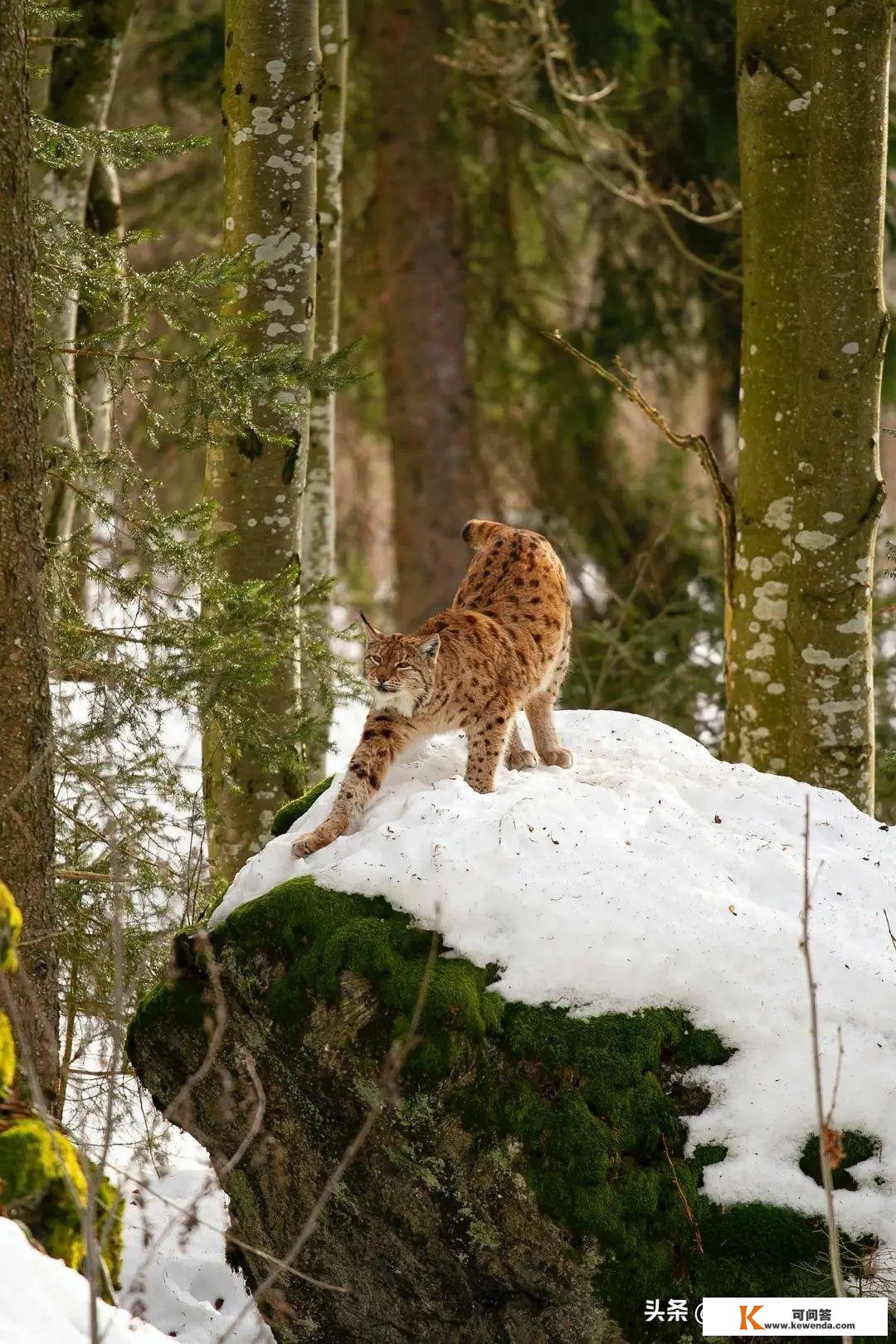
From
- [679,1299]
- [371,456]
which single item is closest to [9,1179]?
[679,1299]

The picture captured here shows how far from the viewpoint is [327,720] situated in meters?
6.74

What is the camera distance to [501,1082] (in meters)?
4.18

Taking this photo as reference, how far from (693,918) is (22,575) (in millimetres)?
2553

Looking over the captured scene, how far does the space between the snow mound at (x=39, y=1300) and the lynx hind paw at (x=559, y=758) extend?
2846mm

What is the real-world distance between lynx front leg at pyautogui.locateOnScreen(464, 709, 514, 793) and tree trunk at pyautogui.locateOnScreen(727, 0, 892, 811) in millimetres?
2123

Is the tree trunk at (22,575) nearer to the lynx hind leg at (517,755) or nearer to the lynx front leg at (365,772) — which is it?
A: the lynx front leg at (365,772)

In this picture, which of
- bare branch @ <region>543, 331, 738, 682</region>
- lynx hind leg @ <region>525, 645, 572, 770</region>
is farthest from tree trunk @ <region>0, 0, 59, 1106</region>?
bare branch @ <region>543, 331, 738, 682</region>

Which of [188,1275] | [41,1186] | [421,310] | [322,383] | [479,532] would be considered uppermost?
[421,310]

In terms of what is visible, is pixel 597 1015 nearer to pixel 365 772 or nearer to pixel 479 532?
pixel 365 772

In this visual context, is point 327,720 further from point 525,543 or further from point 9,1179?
point 9,1179

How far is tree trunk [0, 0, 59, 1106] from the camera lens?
481cm

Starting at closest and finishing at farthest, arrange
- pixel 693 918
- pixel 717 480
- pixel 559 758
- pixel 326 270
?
pixel 693 918, pixel 559 758, pixel 717 480, pixel 326 270

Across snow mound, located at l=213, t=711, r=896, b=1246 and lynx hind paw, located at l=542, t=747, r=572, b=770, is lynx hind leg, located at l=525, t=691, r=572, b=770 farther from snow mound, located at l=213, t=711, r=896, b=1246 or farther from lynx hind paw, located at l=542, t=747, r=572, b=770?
snow mound, located at l=213, t=711, r=896, b=1246

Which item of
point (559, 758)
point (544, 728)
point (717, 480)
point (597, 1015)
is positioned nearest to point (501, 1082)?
point (597, 1015)
